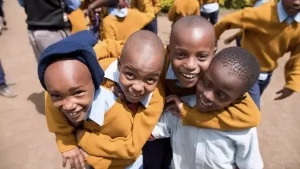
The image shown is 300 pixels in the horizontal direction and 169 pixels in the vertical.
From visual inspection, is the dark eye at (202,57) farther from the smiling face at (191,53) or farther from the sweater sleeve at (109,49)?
the sweater sleeve at (109,49)

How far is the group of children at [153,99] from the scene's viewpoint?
4.53 feet

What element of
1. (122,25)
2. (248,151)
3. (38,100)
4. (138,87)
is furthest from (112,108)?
(38,100)

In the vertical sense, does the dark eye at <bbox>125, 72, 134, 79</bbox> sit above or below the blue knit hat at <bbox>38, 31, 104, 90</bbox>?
below

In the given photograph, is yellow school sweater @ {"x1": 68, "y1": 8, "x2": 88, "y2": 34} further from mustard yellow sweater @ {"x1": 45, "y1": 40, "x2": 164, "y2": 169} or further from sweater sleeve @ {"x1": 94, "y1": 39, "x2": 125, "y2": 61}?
mustard yellow sweater @ {"x1": 45, "y1": 40, "x2": 164, "y2": 169}

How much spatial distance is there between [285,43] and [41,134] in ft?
8.53

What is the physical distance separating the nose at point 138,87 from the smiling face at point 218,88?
0.95 ft

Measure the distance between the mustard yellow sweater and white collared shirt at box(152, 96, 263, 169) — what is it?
191mm

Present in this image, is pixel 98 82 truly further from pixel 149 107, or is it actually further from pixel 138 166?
pixel 138 166

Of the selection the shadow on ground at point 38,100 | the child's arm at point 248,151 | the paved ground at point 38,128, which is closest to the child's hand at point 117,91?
the child's arm at point 248,151

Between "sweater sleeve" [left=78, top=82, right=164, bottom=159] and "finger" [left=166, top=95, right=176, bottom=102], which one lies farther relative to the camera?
"finger" [left=166, top=95, right=176, bottom=102]

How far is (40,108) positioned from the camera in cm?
396

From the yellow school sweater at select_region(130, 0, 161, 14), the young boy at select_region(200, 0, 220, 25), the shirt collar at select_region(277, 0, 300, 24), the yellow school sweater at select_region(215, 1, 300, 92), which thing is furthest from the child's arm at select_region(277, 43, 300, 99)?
the young boy at select_region(200, 0, 220, 25)

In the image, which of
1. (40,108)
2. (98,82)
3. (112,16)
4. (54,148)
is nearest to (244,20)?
(98,82)

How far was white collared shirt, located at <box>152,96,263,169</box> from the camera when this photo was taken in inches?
65.1
